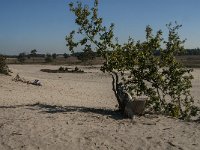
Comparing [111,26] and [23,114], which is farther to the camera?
[111,26]

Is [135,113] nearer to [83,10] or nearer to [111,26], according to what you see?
[111,26]

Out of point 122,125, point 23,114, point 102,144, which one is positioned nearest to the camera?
point 102,144

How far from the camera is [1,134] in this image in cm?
1103

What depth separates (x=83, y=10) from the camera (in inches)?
626

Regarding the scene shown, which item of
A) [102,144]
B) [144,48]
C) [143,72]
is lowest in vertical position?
[102,144]

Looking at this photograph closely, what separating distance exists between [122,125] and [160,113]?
345cm

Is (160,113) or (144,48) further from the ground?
(144,48)

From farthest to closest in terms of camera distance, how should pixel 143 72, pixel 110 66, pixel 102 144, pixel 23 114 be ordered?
pixel 143 72
pixel 110 66
pixel 23 114
pixel 102 144

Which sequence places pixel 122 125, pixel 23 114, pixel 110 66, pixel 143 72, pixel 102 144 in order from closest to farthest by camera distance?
1. pixel 102 144
2. pixel 122 125
3. pixel 23 114
4. pixel 110 66
5. pixel 143 72

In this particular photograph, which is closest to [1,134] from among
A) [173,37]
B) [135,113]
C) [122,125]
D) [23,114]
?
[23,114]

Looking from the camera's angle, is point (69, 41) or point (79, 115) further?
point (69, 41)

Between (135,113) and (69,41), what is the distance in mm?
4378

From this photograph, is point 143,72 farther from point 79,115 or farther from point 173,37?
point 79,115

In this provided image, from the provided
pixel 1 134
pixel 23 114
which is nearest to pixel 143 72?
pixel 23 114
